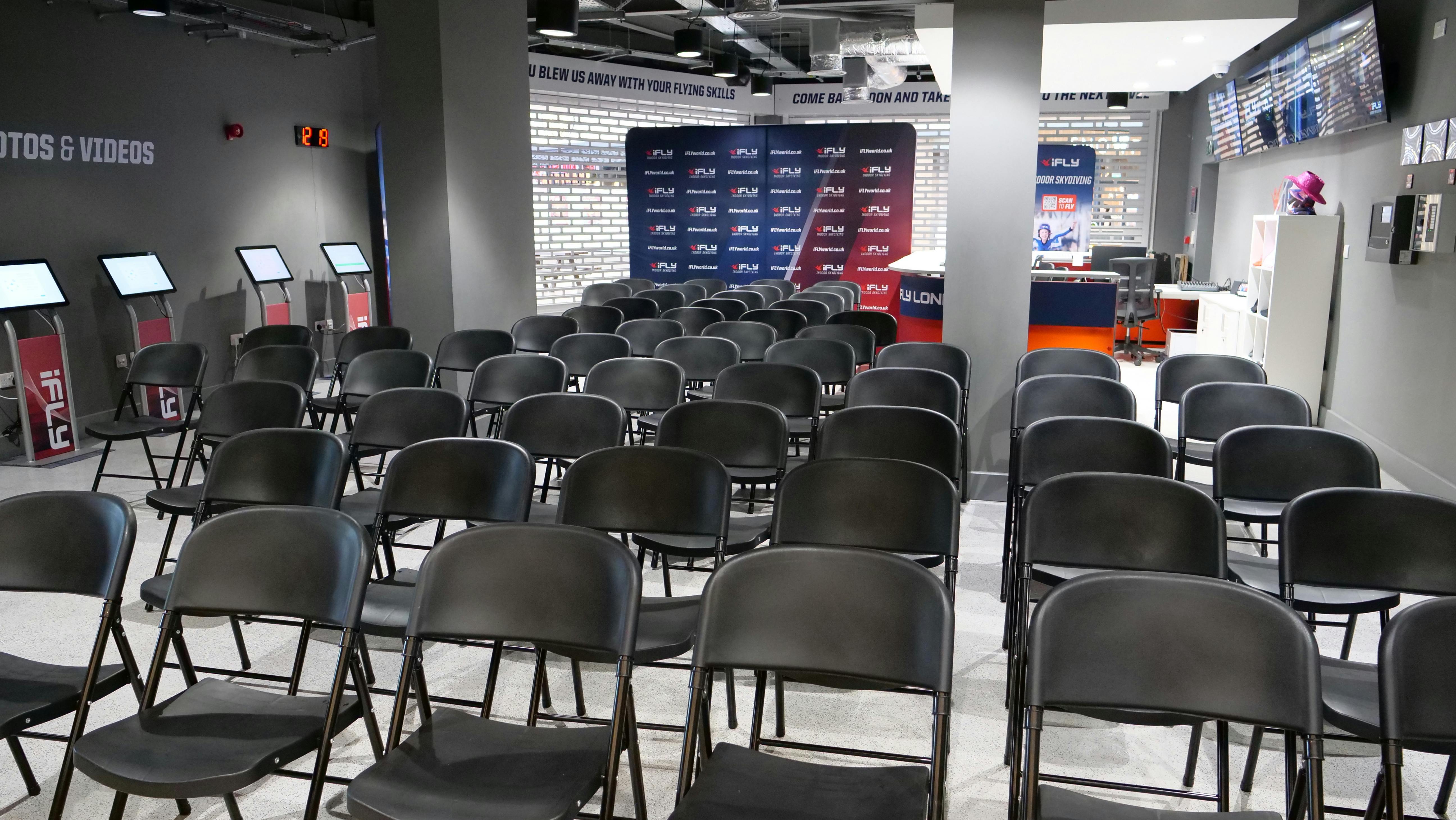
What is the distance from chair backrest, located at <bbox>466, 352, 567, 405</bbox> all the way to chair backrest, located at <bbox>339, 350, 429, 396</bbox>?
18.7 inches

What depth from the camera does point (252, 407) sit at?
4.74 meters

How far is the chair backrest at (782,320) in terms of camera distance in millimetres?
7770

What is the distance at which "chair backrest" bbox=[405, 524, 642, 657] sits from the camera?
8.27ft

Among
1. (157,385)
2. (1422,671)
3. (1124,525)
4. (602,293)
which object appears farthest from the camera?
(602,293)

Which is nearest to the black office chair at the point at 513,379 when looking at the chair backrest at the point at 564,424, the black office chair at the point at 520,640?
the chair backrest at the point at 564,424

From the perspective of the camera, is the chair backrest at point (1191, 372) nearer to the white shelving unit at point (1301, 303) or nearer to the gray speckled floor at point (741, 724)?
the gray speckled floor at point (741, 724)

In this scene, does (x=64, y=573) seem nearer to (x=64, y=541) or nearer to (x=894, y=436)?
(x=64, y=541)

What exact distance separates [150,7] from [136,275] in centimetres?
209

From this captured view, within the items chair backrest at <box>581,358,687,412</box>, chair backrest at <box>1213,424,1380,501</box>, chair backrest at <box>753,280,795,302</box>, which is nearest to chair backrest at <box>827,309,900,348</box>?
chair backrest at <box>753,280,795,302</box>

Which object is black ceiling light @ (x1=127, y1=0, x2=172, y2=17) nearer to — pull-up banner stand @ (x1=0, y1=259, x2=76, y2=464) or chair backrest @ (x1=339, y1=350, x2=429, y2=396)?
pull-up banner stand @ (x1=0, y1=259, x2=76, y2=464)

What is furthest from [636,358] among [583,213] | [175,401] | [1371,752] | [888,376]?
[583,213]

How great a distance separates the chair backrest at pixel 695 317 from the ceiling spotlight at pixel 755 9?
3.32 m

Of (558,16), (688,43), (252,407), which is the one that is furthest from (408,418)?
(688,43)

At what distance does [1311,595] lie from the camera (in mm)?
3141
